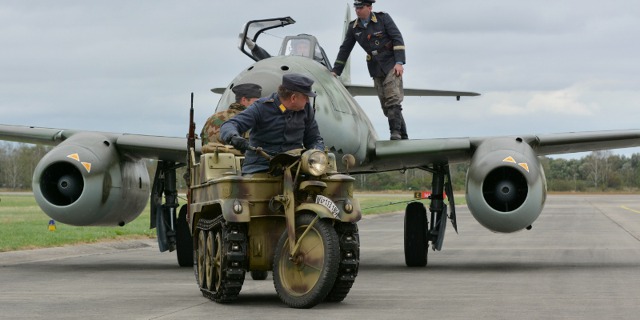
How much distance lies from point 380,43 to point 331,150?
2.75 meters

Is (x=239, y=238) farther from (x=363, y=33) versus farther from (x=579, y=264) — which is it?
(x=579, y=264)

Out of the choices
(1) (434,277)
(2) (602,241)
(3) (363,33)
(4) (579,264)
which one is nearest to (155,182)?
(3) (363,33)

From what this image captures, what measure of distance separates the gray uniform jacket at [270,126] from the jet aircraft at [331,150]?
124 inches

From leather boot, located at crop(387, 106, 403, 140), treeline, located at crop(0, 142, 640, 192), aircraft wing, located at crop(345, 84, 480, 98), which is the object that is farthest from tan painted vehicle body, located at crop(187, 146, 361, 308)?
treeline, located at crop(0, 142, 640, 192)

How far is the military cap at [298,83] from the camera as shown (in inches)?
443

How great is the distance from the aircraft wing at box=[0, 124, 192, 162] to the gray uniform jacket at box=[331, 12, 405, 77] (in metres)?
2.70

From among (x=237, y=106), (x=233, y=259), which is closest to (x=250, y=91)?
(x=237, y=106)

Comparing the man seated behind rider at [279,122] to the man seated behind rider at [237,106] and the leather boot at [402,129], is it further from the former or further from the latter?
the leather boot at [402,129]

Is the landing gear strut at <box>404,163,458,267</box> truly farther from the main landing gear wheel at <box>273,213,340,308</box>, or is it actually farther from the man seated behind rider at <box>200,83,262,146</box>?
the main landing gear wheel at <box>273,213,340,308</box>

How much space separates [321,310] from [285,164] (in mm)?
1479

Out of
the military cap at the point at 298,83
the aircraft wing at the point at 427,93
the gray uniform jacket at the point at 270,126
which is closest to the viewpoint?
the military cap at the point at 298,83

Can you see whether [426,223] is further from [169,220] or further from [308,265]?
[308,265]

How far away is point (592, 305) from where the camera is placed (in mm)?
10961

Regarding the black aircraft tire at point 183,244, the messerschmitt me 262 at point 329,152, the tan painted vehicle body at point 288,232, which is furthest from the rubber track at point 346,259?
the black aircraft tire at point 183,244
